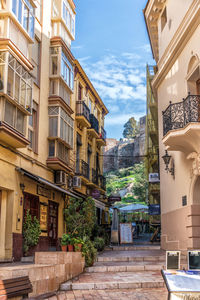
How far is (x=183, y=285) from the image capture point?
550 centimetres

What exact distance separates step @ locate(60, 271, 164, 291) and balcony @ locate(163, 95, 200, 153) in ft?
14.5

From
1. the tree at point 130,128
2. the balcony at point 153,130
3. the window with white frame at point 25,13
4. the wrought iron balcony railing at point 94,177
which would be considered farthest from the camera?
the tree at point 130,128

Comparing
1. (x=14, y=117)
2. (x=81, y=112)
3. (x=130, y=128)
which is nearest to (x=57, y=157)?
(x=14, y=117)

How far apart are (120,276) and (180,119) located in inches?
210

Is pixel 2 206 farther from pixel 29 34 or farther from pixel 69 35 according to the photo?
pixel 69 35

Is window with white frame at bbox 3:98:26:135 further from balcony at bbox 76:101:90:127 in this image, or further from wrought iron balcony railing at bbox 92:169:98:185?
wrought iron balcony railing at bbox 92:169:98:185

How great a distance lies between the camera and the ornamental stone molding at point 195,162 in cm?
1313

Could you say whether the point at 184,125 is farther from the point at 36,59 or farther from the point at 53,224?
the point at 53,224

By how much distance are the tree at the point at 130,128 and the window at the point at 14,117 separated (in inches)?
3661

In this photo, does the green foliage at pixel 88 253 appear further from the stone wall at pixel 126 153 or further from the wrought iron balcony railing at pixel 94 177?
the stone wall at pixel 126 153

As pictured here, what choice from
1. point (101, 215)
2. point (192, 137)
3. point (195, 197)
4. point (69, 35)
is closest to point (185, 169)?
point (195, 197)

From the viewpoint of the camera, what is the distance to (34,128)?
17297 mm

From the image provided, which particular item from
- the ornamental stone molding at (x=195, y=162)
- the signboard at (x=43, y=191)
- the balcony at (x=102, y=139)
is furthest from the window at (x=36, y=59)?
the balcony at (x=102, y=139)

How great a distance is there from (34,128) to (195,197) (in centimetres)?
746
